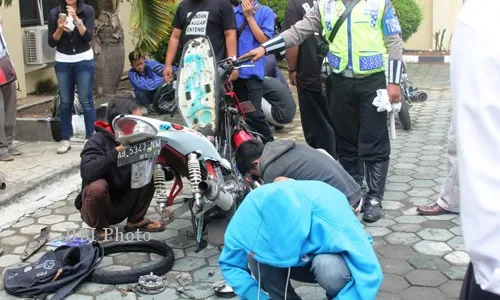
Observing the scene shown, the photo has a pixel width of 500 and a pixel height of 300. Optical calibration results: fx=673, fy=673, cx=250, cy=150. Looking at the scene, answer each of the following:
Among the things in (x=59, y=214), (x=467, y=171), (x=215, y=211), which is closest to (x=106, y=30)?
(x=59, y=214)

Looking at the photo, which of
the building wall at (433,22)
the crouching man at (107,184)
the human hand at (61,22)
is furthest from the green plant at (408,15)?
the crouching man at (107,184)

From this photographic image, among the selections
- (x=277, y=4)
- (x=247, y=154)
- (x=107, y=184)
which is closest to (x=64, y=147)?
(x=107, y=184)

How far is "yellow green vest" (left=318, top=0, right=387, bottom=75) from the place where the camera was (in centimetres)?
466

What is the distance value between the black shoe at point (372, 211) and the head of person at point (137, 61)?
14.6ft

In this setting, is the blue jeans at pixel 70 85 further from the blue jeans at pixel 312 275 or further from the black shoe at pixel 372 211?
the blue jeans at pixel 312 275

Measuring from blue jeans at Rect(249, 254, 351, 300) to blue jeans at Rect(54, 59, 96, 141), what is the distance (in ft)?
13.5

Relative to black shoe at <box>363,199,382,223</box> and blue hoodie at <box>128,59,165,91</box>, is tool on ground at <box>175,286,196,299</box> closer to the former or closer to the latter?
black shoe at <box>363,199,382,223</box>

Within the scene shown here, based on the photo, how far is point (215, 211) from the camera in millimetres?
4609

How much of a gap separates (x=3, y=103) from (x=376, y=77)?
3737 millimetres

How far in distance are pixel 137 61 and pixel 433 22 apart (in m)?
8.22

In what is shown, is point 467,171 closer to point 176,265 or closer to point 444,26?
point 176,265

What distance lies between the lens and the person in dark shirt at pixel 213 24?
223 inches

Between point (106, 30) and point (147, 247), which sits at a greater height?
point (106, 30)

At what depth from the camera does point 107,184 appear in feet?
14.3
